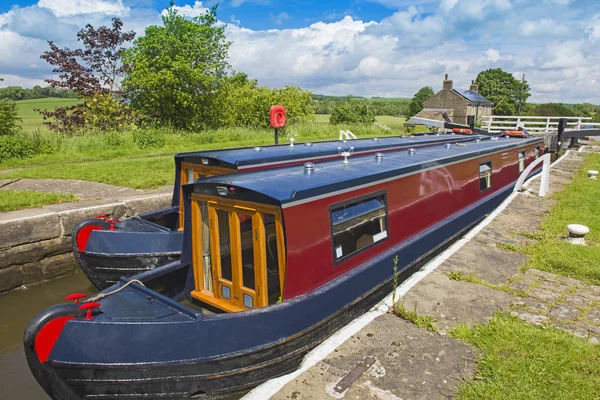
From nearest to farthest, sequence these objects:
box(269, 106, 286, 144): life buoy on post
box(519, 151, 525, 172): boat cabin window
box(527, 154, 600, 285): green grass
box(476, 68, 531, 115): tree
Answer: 1. box(527, 154, 600, 285): green grass
2. box(269, 106, 286, 144): life buoy on post
3. box(519, 151, 525, 172): boat cabin window
4. box(476, 68, 531, 115): tree

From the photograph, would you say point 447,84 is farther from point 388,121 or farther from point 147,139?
point 147,139

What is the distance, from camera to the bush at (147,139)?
15048mm

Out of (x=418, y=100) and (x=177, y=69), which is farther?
(x=418, y=100)

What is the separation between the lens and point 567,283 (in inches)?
206

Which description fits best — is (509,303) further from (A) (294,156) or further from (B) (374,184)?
(A) (294,156)

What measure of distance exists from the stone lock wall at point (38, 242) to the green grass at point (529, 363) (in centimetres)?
611

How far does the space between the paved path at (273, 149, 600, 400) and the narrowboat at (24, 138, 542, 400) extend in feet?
1.30

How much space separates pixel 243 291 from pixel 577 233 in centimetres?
538

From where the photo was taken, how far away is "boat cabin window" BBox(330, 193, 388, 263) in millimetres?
4309

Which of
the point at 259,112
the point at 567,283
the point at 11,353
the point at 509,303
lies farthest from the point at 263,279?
the point at 259,112

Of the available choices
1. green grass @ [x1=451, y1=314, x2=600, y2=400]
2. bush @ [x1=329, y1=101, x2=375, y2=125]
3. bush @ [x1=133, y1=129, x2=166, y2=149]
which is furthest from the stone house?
green grass @ [x1=451, y1=314, x2=600, y2=400]

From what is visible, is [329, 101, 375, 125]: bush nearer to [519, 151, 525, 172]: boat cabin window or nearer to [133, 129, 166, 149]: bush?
[133, 129, 166, 149]: bush

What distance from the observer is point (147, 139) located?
15266 millimetres

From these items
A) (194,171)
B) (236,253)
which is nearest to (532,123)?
(194,171)
